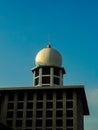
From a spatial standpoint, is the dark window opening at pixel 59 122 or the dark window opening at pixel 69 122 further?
the dark window opening at pixel 59 122

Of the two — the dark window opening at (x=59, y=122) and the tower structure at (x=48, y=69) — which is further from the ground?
the tower structure at (x=48, y=69)

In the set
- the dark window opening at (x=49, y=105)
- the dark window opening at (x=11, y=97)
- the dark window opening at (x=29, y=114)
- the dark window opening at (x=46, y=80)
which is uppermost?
the dark window opening at (x=46, y=80)

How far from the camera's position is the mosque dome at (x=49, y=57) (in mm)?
134738

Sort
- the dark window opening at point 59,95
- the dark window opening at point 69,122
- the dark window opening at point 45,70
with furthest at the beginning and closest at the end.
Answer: the dark window opening at point 45,70, the dark window opening at point 59,95, the dark window opening at point 69,122

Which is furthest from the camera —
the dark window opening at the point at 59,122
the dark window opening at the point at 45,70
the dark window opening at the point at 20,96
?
the dark window opening at the point at 45,70

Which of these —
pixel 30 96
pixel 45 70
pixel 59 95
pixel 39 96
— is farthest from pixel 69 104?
pixel 45 70

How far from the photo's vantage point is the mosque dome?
134738mm

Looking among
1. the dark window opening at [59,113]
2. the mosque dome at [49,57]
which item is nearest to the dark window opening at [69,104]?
the dark window opening at [59,113]

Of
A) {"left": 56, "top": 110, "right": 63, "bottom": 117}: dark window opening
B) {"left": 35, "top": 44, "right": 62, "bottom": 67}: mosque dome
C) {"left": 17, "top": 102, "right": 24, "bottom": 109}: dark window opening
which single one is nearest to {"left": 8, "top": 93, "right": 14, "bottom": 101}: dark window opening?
{"left": 17, "top": 102, "right": 24, "bottom": 109}: dark window opening

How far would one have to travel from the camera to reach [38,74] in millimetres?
133375

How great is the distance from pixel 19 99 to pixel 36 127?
10.9 metres

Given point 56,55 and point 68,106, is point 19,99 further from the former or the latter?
point 56,55

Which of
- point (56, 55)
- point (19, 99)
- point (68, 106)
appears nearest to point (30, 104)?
point (19, 99)

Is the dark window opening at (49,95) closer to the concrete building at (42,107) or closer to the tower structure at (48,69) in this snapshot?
the concrete building at (42,107)
